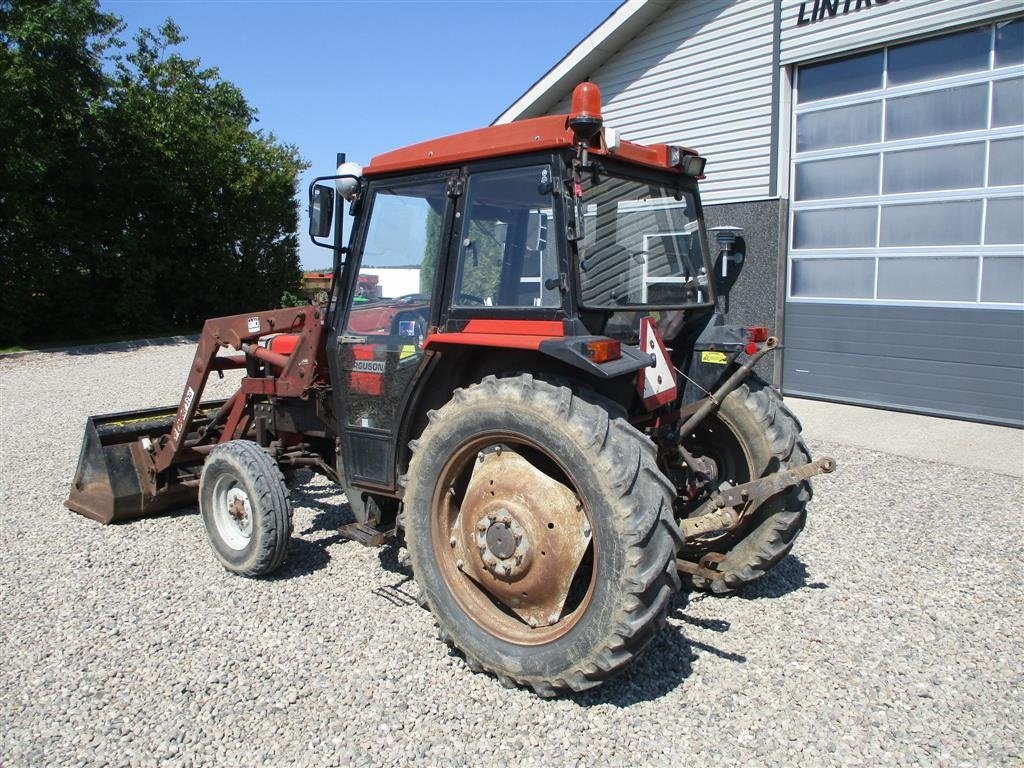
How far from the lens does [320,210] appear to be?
4.12 metres

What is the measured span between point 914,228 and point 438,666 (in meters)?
7.75

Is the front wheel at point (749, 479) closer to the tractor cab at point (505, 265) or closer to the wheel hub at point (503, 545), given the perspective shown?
the tractor cab at point (505, 265)

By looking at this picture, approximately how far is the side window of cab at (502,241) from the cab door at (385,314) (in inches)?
5.7

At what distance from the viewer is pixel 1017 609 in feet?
13.7

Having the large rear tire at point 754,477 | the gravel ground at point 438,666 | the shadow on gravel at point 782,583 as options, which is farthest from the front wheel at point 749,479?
the gravel ground at point 438,666

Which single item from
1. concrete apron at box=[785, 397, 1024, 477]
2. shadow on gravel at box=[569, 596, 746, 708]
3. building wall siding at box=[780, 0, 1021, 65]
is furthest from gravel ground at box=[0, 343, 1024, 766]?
building wall siding at box=[780, 0, 1021, 65]

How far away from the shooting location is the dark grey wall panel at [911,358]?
838 cm

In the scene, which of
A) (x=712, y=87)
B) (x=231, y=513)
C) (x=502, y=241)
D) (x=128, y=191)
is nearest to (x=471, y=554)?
(x=502, y=241)

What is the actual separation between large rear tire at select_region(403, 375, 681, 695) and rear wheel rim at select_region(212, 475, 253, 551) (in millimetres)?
1533

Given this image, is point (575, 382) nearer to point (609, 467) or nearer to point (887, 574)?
point (609, 467)

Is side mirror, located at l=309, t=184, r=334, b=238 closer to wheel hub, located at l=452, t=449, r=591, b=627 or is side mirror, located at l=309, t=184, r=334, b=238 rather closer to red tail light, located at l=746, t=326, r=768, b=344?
wheel hub, located at l=452, t=449, r=591, b=627

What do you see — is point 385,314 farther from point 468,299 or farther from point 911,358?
point 911,358

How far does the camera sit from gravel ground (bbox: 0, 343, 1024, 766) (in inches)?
119

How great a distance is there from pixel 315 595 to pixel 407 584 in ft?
1.68
